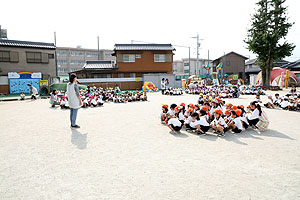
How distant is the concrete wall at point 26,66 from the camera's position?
25.5 metres

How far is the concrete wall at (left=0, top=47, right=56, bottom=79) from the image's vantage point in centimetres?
2547

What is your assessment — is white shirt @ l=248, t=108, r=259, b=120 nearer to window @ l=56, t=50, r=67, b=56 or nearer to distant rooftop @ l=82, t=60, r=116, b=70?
distant rooftop @ l=82, t=60, r=116, b=70

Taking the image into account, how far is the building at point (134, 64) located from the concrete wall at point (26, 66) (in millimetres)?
3816

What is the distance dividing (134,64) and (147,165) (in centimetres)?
2769

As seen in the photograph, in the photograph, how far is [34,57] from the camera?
27266 millimetres

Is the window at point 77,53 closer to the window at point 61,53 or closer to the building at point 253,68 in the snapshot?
the window at point 61,53

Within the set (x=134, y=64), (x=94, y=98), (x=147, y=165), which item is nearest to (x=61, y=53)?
(x=134, y=64)

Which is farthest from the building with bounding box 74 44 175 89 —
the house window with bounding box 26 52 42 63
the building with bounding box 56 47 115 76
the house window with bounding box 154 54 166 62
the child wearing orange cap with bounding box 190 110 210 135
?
the child wearing orange cap with bounding box 190 110 210 135

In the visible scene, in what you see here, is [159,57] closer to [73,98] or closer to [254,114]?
[73,98]

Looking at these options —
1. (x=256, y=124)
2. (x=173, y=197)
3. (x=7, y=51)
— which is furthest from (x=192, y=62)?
(x=173, y=197)

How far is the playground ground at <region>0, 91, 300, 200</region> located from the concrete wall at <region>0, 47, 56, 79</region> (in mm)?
24459

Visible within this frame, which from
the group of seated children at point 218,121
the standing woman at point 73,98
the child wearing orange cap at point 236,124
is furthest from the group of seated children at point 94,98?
the child wearing orange cap at point 236,124

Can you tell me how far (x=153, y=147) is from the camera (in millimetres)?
4793

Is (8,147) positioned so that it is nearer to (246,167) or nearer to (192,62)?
(246,167)
